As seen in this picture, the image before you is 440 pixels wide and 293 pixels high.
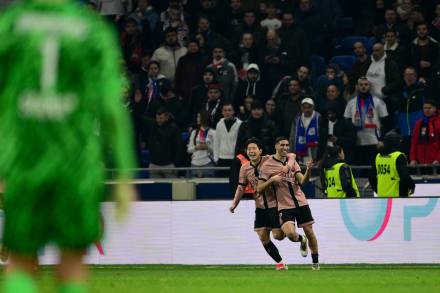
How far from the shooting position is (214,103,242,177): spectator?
77.3ft

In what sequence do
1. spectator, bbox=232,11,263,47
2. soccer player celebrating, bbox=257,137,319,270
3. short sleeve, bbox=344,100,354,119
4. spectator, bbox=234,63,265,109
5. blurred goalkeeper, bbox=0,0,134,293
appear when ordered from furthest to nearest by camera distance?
spectator, bbox=232,11,263,47 < spectator, bbox=234,63,265,109 < short sleeve, bbox=344,100,354,119 < soccer player celebrating, bbox=257,137,319,270 < blurred goalkeeper, bbox=0,0,134,293

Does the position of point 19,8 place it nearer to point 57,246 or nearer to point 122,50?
point 57,246

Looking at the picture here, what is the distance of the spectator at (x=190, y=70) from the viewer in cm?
2558

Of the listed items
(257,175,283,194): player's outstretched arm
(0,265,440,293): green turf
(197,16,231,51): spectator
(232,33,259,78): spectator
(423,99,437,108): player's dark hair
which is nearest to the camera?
(0,265,440,293): green turf

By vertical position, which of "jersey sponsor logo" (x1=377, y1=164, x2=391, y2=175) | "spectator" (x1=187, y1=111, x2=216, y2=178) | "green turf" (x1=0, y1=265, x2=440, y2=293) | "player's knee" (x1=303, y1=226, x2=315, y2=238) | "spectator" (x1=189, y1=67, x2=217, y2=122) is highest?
"spectator" (x1=189, y1=67, x2=217, y2=122)

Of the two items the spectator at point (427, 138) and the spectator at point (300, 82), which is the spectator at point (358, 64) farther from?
the spectator at point (427, 138)

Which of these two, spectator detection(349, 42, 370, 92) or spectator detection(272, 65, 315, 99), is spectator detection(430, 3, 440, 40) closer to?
spectator detection(349, 42, 370, 92)

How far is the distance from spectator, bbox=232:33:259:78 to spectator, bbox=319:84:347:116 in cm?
214

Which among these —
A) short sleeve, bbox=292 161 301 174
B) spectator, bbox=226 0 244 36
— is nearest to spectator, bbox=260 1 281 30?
spectator, bbox=226 0 244 36

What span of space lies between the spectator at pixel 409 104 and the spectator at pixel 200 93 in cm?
376

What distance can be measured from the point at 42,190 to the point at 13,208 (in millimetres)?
189

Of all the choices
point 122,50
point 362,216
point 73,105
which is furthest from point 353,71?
point 73,105

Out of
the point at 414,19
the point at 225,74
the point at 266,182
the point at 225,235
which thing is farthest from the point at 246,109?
the point at 266,182

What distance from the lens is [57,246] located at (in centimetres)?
689
